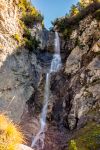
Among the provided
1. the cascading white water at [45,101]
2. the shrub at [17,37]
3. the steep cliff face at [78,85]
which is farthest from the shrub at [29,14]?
the shrub at [17,37]

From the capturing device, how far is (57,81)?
100 ft

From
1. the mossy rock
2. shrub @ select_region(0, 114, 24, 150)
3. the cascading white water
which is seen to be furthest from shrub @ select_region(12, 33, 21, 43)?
shrub @ select_region(0, 114, 24, 150)

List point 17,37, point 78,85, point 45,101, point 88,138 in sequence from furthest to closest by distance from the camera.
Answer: point 17,37
point 45,101
point 78,85
point 88,138

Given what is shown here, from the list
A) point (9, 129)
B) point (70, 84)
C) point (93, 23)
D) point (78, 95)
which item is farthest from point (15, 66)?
point (9, 129)

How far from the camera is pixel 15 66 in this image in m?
28.9

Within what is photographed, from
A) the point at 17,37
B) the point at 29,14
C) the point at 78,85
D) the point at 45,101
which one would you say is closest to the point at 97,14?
the point at 29,14

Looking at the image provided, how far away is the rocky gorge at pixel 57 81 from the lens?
22347mm

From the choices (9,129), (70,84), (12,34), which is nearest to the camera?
(9,129)

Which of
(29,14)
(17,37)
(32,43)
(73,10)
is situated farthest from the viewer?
(73,10)

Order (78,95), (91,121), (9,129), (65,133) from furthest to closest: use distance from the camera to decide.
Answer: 1. (78,95)
2. (65,133)
3. (91,121)
4. (9,129)

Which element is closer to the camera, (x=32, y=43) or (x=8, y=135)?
(x=8, y=135)

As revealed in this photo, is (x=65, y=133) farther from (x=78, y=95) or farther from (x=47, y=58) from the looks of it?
(x=47, y=58)

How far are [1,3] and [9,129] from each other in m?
24.3

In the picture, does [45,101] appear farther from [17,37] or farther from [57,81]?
[17,37]
